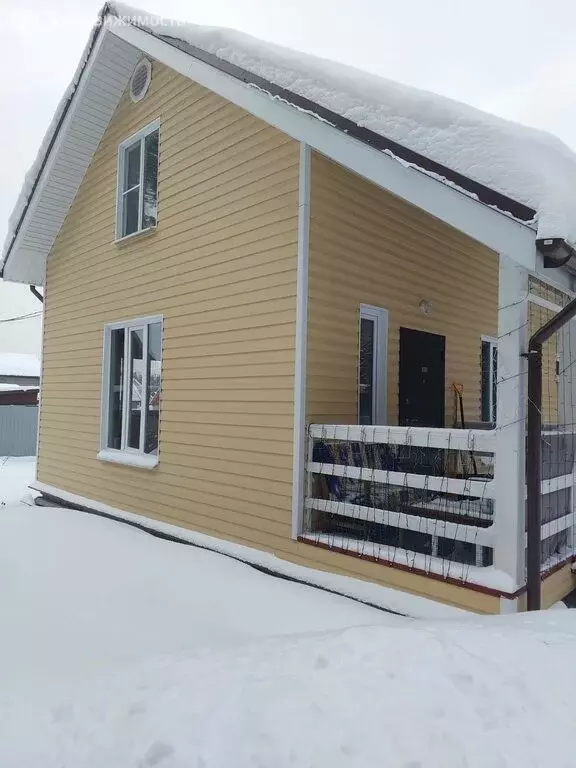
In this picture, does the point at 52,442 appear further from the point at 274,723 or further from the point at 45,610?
the point at 274,723

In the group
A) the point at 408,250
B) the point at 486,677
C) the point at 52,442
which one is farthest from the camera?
the point at 52,442

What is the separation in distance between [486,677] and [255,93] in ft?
16.2

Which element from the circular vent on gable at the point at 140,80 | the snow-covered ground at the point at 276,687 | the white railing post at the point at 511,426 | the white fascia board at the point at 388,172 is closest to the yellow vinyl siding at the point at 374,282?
the white fascia board at the point at 388,172

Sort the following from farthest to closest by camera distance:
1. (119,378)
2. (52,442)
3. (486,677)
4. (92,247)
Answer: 1. (52,442)
2. (92,247)
3. (119,378)
4. (486,677)

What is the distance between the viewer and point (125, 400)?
8.11m

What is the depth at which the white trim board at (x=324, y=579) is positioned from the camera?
14.1ft

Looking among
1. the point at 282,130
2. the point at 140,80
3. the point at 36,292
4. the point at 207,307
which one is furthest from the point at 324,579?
the point at 36,292

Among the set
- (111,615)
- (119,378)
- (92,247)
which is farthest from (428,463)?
(92,247)

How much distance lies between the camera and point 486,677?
2773 millimetres

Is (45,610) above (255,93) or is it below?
below

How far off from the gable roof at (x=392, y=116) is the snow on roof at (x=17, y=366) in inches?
1203

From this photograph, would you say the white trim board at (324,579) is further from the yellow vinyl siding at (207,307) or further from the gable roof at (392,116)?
the gable roof at (392,116)

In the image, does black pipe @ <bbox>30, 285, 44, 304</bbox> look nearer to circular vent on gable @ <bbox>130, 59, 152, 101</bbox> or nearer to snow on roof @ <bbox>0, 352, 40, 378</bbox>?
circular vent on gable @ <bbox>130, 59, 152, 101</bbox>

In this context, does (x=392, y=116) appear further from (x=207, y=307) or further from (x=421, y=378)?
(x=421, y=378)
